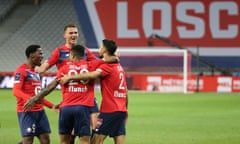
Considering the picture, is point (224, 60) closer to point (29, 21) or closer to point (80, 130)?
point (29, 21)

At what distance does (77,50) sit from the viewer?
9.54 meters

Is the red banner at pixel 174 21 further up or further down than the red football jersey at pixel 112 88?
further up

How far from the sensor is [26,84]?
10.5m

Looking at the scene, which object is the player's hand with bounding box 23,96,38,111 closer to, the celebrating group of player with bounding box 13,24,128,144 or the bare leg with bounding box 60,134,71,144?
the celebrating group of player with bounding box 13,24,128,144

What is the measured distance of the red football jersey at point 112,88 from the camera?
32.0 ft

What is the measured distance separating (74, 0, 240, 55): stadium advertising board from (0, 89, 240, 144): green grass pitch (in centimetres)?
993

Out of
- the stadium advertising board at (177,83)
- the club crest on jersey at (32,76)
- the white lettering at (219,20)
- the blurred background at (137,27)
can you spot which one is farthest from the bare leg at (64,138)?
the white lettering at (219,20)

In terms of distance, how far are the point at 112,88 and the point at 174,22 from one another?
2932 cm

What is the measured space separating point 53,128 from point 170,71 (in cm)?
1722

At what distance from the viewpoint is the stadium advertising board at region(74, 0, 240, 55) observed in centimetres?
3847

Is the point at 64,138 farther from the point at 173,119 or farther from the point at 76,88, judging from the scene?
the point at 173,119

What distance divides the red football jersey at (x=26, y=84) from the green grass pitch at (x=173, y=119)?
3187mm

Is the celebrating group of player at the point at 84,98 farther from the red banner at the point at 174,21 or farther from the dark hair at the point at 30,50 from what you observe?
the red banner at the point at 174,21

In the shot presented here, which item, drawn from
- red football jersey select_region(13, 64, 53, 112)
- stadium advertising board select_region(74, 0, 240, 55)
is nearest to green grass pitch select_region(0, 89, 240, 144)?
red football jersey select_region(13, 64, 53, 112)
